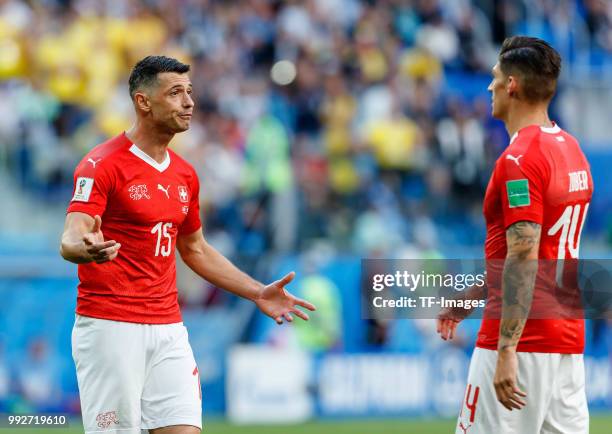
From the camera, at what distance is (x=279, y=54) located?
17.0 meters

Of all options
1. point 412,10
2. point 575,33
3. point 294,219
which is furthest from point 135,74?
point 575,33

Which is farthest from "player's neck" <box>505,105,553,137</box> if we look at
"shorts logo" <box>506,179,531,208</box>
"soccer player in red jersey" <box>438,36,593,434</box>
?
Answer: "shorts logo" <box>506,179,531,208</box>

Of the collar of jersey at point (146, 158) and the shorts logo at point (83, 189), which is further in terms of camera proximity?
the collar of jersey at point (146, 158)

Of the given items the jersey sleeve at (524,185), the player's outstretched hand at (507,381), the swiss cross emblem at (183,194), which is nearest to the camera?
the player's outstretched hand at (507,381)

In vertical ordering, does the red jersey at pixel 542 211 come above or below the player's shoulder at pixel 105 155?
below

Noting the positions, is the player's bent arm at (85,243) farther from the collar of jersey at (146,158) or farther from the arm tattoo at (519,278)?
the arm tattoo at (519,278)

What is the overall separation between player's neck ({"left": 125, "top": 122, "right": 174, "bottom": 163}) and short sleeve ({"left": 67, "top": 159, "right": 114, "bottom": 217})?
1.11ft

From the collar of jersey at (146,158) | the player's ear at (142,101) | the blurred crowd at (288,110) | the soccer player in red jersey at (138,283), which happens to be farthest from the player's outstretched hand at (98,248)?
the blurred crowd at (288,110)

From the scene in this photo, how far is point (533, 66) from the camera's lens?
5.91 m

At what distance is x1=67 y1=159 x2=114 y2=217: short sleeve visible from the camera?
651 cm

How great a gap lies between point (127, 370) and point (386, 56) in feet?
38.3

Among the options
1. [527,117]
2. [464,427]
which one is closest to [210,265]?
[464,427]

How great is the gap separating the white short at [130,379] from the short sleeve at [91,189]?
64 cm

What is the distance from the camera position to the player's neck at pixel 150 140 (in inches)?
273
